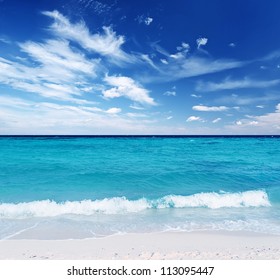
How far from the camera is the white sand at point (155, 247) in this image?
20.4ft

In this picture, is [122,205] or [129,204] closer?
[122,205]

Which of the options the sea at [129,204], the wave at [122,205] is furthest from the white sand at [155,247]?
the wave at [122,205]

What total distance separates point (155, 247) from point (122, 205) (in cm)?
469

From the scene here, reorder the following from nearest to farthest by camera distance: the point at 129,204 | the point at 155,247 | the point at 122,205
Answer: the point at 155,247
the point at 122,205
the point at 129,204

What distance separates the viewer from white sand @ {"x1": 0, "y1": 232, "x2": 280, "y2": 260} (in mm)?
6233

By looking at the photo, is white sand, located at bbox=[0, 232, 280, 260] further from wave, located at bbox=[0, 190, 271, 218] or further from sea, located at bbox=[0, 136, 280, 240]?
wave, located at bbox=[0, 190, 271, 218]

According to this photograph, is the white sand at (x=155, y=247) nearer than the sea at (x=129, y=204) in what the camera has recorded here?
Yes

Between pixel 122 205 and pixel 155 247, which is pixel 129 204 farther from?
pixel 155 247

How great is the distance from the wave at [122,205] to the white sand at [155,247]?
9.90 feet

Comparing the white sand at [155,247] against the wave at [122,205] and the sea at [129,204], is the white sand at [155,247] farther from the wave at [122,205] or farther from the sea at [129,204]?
the wave at [122,205]

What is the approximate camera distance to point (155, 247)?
22.5 ft

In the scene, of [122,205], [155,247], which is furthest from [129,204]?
[155,247]
